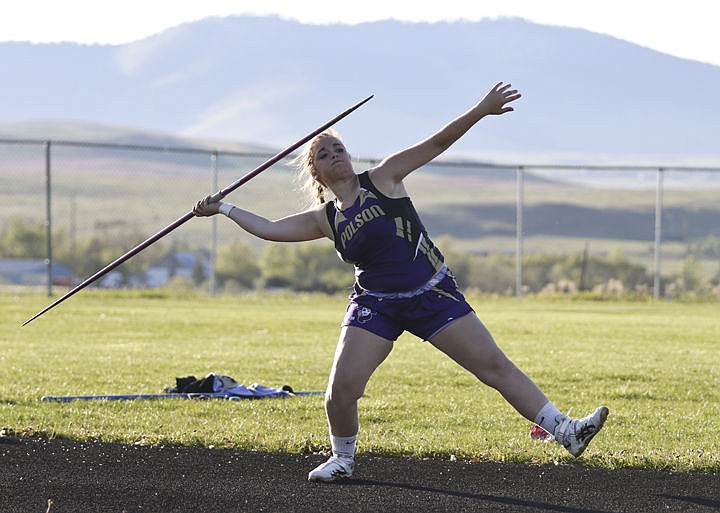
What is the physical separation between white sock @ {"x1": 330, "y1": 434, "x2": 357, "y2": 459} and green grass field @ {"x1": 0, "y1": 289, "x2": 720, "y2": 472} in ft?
2.70

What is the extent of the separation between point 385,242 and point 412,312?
40 centimetres

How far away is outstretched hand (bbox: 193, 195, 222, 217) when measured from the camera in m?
7.67

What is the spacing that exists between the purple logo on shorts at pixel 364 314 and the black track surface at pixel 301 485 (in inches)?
35.8

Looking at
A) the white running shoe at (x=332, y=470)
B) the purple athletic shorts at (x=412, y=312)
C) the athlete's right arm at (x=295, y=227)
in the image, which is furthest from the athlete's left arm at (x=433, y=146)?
the white running shoe at (x=332, y=470)

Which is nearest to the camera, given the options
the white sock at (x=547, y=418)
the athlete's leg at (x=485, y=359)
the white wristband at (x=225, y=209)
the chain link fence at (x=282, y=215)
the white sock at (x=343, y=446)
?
the athlete's leg at (x=485, y=359)

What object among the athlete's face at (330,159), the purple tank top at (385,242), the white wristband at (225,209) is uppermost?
the athlete's face at (330,159)

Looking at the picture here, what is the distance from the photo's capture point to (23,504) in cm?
660

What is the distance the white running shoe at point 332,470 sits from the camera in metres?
7.15

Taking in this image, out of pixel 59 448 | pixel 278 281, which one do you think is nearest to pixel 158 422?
pixel 59 448

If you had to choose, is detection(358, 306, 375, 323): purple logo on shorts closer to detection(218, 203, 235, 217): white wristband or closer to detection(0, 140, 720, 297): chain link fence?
detection(218, 203, 235, 217): white wristband

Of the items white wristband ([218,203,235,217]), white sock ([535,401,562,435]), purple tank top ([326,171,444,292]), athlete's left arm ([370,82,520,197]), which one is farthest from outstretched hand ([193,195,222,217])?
white sock ([535,401,562,435])

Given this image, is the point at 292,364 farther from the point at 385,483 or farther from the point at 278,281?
the point at 278,281

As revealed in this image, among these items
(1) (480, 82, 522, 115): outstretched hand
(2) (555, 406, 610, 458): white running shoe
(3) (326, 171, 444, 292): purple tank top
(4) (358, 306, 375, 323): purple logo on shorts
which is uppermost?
(1) (480, 82, 522, 115): outstretched hand

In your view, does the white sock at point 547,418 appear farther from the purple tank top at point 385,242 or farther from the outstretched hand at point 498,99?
the outstretched hand at point 498,99
